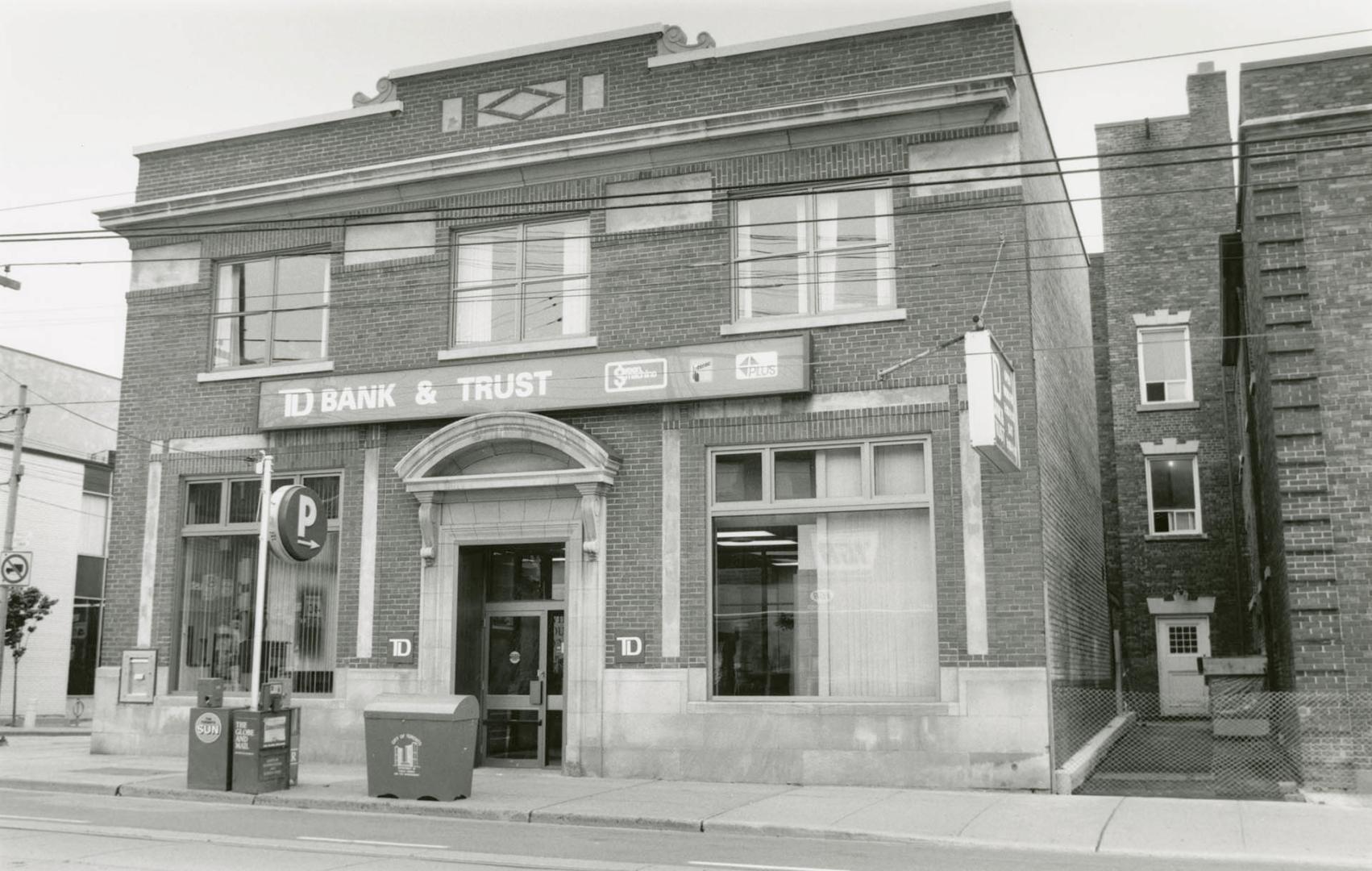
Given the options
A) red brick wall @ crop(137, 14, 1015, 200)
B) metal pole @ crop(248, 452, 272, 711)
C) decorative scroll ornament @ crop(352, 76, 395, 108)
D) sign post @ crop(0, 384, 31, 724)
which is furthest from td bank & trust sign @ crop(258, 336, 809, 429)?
sign post @ crop(0, 384, 31, 724)

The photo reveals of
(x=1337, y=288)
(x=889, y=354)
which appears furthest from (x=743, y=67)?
(x=1337, y=288)

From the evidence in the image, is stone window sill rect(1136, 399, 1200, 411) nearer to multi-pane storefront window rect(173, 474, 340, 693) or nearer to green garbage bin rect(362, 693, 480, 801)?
multi-pane storefront window rect(173, 474, 340, 693)

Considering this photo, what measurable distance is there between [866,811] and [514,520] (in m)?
6.57

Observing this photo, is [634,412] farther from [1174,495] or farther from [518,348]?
[1174,495]

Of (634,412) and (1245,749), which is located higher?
(634,412)

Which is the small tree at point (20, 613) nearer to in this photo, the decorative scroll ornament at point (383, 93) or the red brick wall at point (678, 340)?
the red brick wall at point (678, 340)

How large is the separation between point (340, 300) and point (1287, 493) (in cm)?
1314

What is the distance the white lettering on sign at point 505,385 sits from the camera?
16.9 metres

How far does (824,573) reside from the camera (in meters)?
15.7

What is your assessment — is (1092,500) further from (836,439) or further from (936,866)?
(936,866)

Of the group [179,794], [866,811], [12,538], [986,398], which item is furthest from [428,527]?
[12,538]

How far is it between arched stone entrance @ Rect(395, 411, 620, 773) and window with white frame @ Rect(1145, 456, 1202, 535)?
58.4 feet

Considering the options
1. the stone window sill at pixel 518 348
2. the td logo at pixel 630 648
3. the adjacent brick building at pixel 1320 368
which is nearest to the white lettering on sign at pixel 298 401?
the stone window sill at pixel 518 348

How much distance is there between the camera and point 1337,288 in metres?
14.5
